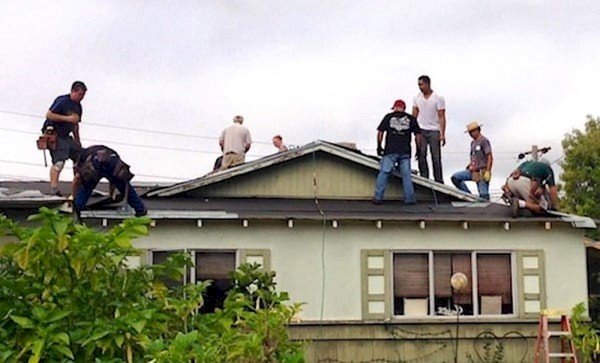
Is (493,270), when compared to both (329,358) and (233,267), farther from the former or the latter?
(233,267)

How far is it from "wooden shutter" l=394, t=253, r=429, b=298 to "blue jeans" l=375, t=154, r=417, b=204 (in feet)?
3.45

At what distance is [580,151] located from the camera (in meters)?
29.6

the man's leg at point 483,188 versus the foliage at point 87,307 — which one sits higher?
the man's leg at point 483,188

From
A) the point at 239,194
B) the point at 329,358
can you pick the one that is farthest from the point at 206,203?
the point at 329,358

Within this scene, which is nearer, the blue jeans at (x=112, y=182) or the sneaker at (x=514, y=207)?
the blue jeans at (x=112, y=182)

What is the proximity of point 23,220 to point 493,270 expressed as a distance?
6344 millimetres

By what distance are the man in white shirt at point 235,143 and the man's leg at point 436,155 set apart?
2992 millimetres

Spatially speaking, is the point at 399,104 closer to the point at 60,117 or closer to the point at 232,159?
the point at 232,159

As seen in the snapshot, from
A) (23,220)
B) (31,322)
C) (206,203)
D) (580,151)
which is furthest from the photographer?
(580,151)

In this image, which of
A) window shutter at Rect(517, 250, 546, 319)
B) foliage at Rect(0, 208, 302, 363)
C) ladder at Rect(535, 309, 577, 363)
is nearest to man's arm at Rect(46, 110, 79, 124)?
foliage at Rect(0, 208, 302, 363)

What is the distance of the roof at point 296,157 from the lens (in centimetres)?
1259

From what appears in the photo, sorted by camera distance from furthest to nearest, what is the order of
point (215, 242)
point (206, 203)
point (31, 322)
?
1. point (206, 203)
2. point (215, 242)
3. point (31, 322)

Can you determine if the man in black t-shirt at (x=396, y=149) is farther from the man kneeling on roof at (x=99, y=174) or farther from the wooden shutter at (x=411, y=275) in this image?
the man kneeling on roof at (x=99, y=174)

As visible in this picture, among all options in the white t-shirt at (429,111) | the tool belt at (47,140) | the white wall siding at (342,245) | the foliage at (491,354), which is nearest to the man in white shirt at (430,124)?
the white t-shirt at (429,111)
